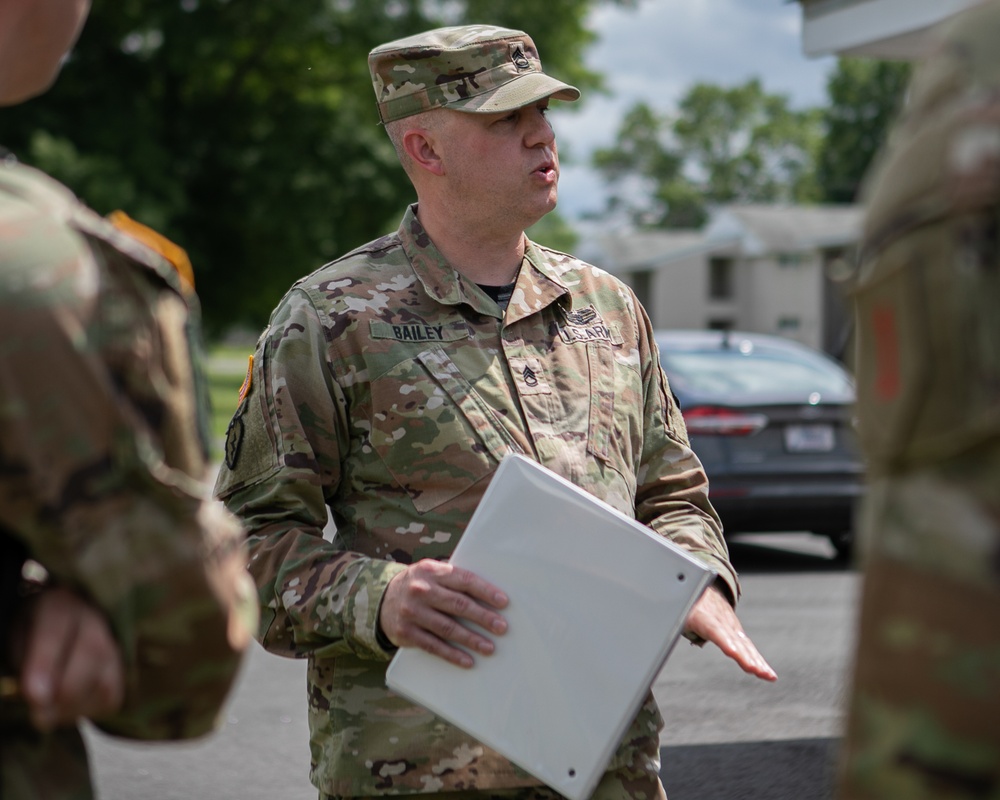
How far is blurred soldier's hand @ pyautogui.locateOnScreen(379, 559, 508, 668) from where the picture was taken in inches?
81.0

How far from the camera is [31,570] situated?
4.36 ft

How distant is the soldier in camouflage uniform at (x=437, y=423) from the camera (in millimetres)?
2285

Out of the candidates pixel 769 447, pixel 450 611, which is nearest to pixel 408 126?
pixel 450 611

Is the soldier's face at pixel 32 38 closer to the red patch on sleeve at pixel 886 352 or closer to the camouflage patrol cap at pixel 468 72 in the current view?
the red patch on sleeve at pixel 886 352

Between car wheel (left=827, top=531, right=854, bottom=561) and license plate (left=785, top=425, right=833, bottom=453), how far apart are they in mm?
645

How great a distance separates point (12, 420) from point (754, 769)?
4.10 m

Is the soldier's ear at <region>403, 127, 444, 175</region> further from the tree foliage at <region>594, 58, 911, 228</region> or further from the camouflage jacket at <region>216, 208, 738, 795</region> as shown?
the tree foliage at <region>594, 58, 911, 228</region>

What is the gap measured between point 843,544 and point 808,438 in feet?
3.19

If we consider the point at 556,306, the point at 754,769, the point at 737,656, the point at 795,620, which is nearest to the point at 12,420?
the point at 737,656

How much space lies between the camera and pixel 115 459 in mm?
1203

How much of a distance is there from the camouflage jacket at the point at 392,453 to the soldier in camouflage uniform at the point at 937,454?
1.23 meters

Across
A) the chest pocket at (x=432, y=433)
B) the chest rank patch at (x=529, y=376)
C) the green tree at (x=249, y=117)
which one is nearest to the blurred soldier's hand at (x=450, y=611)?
the chest pocket at (x=432, y=433)

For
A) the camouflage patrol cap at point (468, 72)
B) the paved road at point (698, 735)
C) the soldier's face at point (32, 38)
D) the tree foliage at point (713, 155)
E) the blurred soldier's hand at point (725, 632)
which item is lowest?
the tree foliage at point (713, 155)

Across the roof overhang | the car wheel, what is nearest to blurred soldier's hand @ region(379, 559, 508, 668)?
the roof overhang
